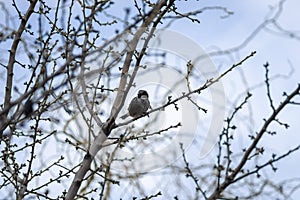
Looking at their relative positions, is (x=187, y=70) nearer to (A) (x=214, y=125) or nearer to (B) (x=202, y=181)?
(A) (x=214, y=125)

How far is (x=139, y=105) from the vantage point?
4.59m

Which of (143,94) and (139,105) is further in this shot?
(143,94)

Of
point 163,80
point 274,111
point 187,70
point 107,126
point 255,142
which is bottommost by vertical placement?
point 255,142

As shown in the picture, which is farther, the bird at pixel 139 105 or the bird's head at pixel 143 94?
the bird's head at pixel 143 94

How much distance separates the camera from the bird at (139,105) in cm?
452

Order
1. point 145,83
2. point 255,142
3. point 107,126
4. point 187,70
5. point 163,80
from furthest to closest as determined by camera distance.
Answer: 1. point 145,83
2. point 163,80
3. point 187,70
4. point 107,126
5. point 255,142

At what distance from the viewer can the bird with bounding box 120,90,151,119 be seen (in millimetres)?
4520

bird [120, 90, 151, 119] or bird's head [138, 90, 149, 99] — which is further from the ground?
bird's head [138, 90, 149, 99]

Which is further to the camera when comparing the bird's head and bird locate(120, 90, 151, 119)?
the bird's head

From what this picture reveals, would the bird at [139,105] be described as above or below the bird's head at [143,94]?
below

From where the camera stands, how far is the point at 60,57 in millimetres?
3275

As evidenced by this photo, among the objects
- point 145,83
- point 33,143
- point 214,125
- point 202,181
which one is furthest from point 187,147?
point 33,143

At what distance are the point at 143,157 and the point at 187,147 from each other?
106 centimetres

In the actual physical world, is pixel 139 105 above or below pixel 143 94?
below
